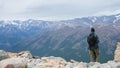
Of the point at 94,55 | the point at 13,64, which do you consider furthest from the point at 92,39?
the point at 13,64

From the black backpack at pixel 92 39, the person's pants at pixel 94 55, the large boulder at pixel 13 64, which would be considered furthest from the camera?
the person's pants at pixel 94 55

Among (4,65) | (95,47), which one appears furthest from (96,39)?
(4,65)

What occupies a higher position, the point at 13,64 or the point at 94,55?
the point at 13,64

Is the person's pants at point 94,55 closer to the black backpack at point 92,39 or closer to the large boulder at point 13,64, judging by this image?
the black backpack at point 92,39

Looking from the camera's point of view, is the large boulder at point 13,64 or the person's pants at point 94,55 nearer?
the large boulder at point 13,64

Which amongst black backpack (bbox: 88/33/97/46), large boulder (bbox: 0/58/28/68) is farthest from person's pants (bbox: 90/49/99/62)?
large boulder (bbox: 0/58/28/68)

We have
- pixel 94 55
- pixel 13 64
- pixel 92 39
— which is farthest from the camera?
pixel 94 55

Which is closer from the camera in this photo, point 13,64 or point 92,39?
point 13,64

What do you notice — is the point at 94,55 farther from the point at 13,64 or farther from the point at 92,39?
the point at 13,64

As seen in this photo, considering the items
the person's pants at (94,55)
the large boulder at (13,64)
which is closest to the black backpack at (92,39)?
the person's pants at (94,55)

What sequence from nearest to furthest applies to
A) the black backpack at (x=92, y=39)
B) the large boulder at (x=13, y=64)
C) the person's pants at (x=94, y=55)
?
the large boulder at (x=13, y=64)
the black backpack at (x=92, y=39)
the person's pants at (x=94, y=55)

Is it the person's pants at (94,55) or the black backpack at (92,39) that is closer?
the black backpack at (92,39)

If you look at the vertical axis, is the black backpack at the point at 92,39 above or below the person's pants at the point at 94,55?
above

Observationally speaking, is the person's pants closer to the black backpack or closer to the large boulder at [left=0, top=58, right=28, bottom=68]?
the black backpack
